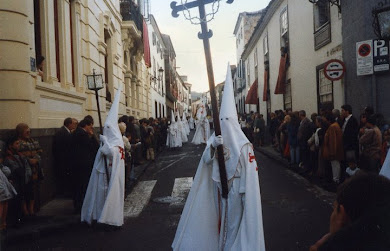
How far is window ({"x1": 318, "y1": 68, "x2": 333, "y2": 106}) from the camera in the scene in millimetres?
13031

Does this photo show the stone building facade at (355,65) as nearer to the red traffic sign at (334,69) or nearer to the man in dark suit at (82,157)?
the red traffic sign at (334,69)

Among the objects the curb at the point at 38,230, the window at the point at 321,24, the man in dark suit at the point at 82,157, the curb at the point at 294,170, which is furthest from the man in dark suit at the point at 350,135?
the curb at the point at 38,230

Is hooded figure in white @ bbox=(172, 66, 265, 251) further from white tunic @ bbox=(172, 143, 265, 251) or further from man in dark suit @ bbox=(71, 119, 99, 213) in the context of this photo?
man in dark suit @ bbox=(71, 119, 99, 213)

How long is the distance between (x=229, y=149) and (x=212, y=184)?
0.47m

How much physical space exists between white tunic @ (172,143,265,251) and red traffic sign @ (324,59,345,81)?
7.17 metres

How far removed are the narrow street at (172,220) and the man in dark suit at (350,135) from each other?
103cm

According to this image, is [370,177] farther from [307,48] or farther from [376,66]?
[307,48]

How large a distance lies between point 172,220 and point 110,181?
1.20 metres

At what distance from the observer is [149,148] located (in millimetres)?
15375

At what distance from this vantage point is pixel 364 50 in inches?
361

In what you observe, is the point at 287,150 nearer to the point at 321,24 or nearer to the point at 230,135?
the point at 321,24

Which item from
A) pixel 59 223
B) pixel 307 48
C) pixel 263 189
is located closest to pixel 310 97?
pixel 307 48

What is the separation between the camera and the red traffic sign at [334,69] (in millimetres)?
10625

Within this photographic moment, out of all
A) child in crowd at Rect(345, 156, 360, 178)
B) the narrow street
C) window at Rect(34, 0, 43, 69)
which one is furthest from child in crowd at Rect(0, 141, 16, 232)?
child in crowd at Rect(345, 156, 360, 178)
